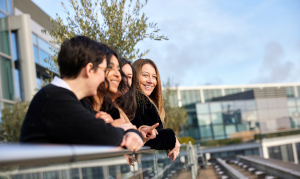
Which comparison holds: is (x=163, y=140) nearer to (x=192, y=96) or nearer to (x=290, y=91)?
(x=192, y=96)

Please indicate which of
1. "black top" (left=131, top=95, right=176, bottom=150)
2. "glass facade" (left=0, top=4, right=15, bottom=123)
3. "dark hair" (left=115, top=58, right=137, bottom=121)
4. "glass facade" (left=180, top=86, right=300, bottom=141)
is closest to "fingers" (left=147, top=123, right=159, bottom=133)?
"dark hair" (left=115, top=58, right=137, bottom=121)

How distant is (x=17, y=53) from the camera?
2822 centimetres

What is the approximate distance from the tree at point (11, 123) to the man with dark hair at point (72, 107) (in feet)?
66.6

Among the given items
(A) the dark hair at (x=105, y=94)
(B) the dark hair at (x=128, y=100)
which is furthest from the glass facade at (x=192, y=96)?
(A) the dark hair at (x=105, y=94)

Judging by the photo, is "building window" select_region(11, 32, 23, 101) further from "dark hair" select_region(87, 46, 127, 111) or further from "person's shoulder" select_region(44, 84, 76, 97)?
"person's shoulder" select_region(44, 84, 76, 97)

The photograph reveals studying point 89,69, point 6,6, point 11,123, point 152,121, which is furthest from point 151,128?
point 6,6

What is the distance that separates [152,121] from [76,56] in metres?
1.98

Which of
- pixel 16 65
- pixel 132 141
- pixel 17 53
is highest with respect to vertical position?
pixel 17 53

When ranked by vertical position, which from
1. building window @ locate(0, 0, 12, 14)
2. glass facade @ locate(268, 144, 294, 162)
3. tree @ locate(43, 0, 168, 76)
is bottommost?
glass facade @ locate(268, 144, 294, 162)

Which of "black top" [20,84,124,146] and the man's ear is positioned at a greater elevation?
the man's ear

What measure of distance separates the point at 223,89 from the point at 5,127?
1867 inches

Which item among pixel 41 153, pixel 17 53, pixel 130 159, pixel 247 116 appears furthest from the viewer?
pixel 247 116

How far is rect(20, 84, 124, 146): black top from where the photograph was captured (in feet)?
5.50

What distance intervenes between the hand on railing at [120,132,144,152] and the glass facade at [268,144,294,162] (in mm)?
44293
